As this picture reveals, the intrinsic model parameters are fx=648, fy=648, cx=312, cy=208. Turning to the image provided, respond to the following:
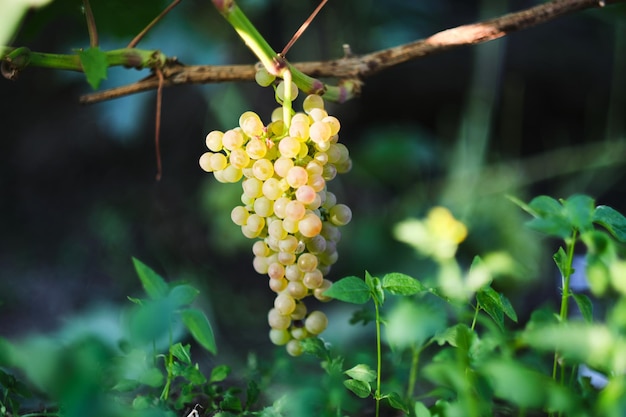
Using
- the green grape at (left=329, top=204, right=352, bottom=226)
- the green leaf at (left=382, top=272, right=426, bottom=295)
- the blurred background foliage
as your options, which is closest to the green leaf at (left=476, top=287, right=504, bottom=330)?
the green leaf at (left=382, top=272, right=426, bottom=295)

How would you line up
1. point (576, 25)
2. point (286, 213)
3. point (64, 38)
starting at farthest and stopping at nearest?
point (576, 25) < point (64, 38) < point (286, 213)

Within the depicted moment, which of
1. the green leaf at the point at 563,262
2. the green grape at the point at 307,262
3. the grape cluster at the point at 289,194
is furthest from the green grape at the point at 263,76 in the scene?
the green leaf at the point at 563,262

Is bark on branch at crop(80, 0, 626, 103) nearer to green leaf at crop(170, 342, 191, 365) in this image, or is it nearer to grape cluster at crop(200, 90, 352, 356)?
grape cluster at crop(200, 90, 352, 356)

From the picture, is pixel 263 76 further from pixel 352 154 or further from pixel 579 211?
pixel 352 154

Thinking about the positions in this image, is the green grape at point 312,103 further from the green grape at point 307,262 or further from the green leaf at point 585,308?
the green leaf at point 585,308

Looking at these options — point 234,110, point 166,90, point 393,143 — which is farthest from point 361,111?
point 166,90

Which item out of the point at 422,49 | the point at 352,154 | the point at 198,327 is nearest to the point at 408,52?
the point at 422,49

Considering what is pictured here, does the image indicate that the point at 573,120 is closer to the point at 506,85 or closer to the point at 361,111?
the point at 506,85
